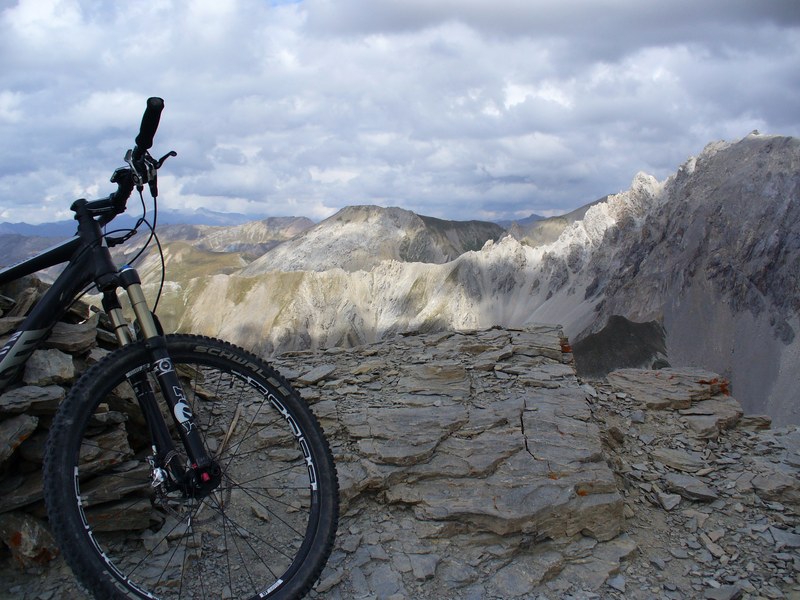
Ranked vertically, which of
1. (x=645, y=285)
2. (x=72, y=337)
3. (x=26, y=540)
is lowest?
(x=645, y=285)

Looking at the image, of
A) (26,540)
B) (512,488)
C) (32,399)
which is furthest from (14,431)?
(512,488)

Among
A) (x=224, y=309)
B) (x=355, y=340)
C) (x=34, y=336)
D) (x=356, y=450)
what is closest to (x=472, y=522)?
(x=356, y=450)

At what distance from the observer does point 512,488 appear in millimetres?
6918

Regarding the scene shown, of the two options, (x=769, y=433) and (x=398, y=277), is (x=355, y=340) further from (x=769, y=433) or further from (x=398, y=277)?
(x=769, y=433)

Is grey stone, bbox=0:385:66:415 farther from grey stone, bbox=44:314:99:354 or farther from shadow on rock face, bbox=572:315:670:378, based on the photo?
shadow on rock face, bbox=572:315:670:378

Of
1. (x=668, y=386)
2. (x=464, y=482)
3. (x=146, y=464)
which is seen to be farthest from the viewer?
(x=668, y=386)

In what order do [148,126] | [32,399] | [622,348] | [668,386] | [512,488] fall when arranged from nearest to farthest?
[148,126], [32,399], [512,488], [668,386], [622,348]

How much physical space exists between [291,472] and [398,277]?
18258cm

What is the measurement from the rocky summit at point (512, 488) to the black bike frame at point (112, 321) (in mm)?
759

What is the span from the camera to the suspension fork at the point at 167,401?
15.2 ft

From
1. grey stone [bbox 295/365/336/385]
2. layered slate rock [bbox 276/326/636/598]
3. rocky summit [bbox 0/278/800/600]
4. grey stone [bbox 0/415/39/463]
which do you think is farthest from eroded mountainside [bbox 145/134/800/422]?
grey stone [bbox 0/415/39/463]

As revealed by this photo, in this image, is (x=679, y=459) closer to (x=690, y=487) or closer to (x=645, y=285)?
(x=690, y=487)

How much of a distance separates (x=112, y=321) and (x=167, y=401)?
966 mm

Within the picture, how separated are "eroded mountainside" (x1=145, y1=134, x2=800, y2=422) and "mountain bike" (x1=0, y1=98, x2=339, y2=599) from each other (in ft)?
410
